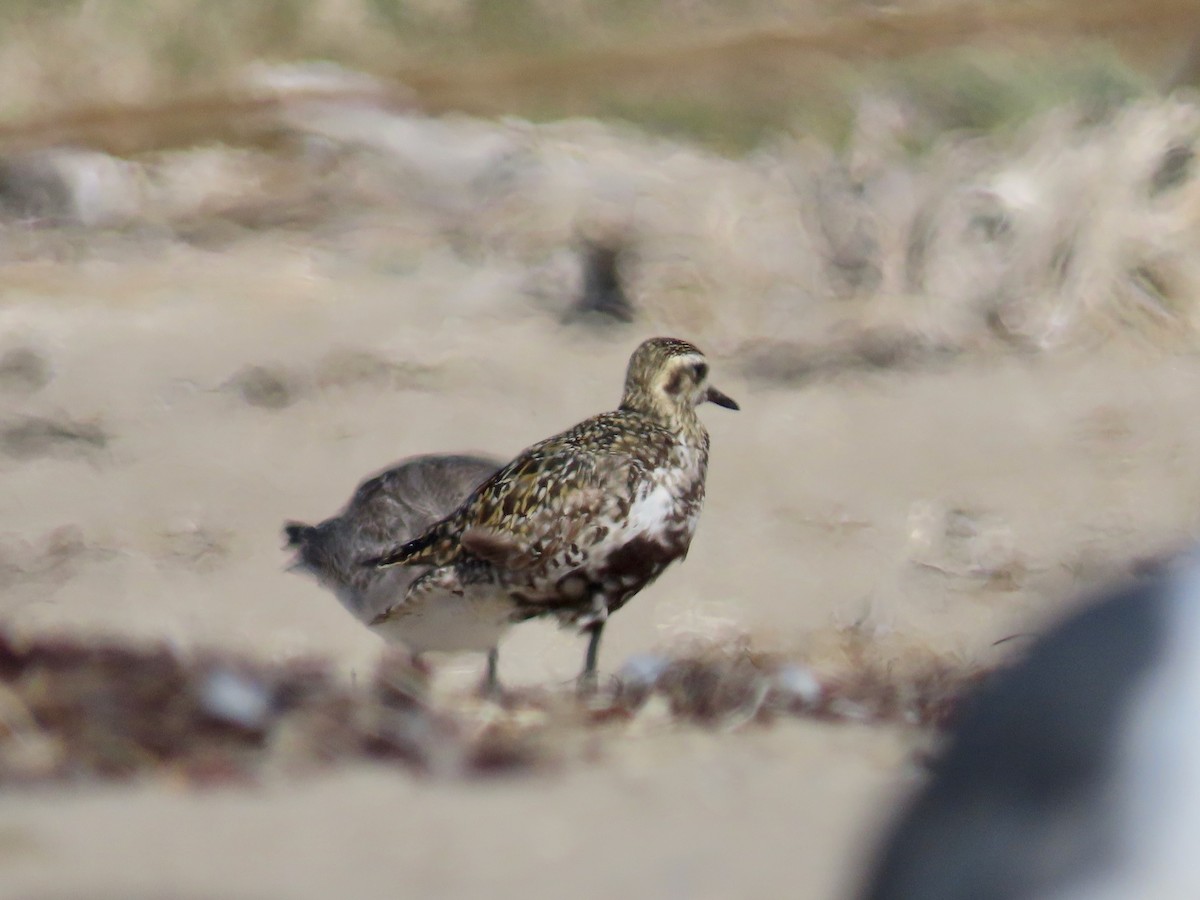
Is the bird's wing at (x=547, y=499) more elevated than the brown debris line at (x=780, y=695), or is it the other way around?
the bird's wing at (x=547, y=499)

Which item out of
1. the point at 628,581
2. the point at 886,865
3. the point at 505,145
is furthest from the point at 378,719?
the point at 505,145

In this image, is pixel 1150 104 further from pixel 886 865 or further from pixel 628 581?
pixel 886 865

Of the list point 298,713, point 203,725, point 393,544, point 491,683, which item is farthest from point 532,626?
point 203,725

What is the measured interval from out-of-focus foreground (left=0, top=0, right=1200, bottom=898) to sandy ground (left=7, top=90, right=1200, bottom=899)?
24mm

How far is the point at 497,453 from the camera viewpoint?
1077cm

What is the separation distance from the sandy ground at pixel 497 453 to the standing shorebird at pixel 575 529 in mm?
438

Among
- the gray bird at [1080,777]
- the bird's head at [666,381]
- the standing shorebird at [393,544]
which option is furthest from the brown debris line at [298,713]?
the gray bird at [1080,777]

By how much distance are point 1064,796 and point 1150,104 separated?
11.7 m

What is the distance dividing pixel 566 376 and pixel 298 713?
6.71 m

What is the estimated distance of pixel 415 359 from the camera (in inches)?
464

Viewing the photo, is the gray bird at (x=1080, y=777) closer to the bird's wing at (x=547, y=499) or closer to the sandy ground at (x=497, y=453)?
the sandy ground at (x=497, y=453)

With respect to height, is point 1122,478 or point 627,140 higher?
point 627,140

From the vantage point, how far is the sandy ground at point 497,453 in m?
4.52

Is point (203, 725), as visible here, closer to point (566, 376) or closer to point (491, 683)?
point (491, 683)
